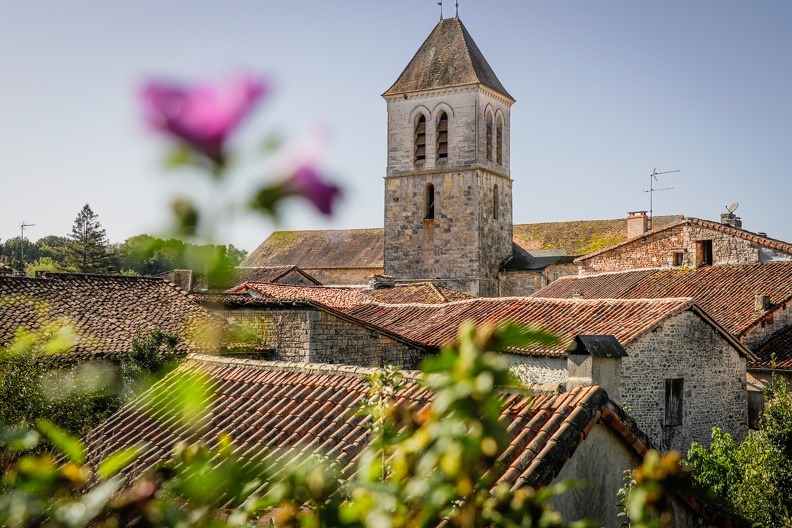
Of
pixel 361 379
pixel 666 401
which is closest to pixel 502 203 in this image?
pixel 666 401

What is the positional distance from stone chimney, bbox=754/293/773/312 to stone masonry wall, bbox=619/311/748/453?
3420 millimetres

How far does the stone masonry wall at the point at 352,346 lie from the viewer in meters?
14.2

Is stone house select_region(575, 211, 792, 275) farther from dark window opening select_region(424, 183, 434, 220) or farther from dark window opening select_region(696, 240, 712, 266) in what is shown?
dark window opening select_region(424, 183, 434, 220)

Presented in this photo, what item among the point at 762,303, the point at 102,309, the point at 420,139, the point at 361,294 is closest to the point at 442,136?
the point at 420,139

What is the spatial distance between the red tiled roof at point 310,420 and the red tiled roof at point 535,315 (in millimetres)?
4585

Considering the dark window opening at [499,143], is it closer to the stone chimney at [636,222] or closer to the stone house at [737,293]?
the stone chimney at [636,222]

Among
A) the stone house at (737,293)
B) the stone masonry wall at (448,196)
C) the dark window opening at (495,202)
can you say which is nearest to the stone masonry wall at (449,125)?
the stone masonry wall at (448,196)

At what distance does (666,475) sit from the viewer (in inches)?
63.0

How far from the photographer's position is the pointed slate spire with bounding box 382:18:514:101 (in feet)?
127

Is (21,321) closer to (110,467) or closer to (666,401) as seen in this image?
(666,401)

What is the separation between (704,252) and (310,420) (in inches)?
739

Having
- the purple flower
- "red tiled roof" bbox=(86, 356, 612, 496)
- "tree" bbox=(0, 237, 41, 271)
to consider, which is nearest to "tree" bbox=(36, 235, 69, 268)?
"tree" bbox=(0, 237, 41, 271)

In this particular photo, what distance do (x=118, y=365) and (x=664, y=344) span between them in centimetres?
923

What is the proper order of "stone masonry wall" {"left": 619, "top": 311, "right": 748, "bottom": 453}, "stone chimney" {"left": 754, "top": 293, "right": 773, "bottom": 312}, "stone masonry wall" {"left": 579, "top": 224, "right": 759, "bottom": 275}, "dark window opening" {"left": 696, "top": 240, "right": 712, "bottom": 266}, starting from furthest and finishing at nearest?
"dark window opening" {"left": 696, "top": 240, "right": 712, "bottom": 266} < "stone masonry wall" {"left": 579, "top": 224, "right": 759, "bottom": 275} < "stone chimney" {"left": 754, "top": 293, "right": 773, "bottom": 312} < "stone masonry wall" {"left": 619, "top": 311, "right": 748, "bottom": 453}
